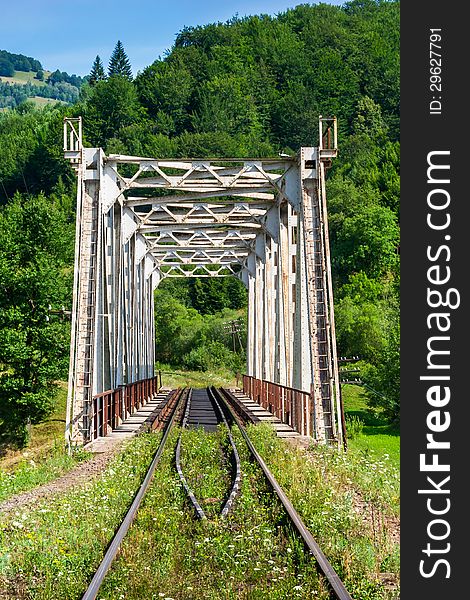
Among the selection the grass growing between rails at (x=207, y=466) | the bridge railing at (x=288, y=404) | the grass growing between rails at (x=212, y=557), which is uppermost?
the bridge railing at (x=288, y=404)

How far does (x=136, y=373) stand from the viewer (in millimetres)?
31922

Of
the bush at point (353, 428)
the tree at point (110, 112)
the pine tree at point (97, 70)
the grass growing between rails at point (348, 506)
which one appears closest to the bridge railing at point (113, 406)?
the grass growing between rails at point (348, 506)

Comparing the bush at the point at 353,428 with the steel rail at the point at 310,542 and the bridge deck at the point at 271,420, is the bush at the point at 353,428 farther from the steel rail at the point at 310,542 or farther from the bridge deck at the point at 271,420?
the steel rail at the point at 310,542

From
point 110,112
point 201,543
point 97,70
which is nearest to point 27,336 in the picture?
point 201,543

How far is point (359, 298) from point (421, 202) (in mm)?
48433

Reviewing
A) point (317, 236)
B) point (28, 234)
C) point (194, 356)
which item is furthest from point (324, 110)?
point (317, 236)

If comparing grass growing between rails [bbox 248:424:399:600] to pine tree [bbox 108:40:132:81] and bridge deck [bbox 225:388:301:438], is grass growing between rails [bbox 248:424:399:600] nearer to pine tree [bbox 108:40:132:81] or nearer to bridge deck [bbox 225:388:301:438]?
bridge deck [bbox 225:388:301:438]

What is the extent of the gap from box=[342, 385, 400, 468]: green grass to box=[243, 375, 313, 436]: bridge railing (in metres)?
1.23

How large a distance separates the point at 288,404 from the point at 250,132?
71616 millimetres

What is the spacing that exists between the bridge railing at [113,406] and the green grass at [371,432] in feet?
16.7

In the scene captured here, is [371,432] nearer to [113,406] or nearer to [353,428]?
[353,428]

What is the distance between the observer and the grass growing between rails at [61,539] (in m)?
6.65

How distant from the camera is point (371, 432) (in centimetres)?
2736

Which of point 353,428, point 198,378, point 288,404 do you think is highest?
point 198,378
